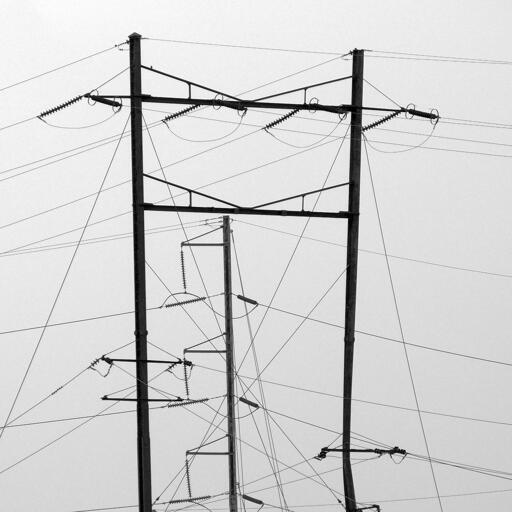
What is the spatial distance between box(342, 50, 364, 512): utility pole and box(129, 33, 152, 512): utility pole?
430cm

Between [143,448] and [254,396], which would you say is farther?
[254,396]

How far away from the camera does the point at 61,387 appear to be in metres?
40.1

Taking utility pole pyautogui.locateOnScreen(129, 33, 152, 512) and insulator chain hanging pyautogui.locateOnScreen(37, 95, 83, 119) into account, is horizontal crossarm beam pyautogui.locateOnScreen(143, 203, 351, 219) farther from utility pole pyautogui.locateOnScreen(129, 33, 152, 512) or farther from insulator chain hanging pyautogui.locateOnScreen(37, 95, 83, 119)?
insulator chain hanging pyautogui.locateOnScreen(37, 95, 83, 119)

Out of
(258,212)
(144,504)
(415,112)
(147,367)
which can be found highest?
(415,112)

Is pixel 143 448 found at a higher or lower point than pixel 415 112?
lower

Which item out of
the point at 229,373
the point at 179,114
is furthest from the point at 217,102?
the point at 229,373

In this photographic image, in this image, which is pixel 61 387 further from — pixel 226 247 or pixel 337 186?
pixel 337 186

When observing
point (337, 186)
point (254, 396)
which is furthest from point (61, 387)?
point (337, 186)

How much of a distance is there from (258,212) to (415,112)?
4.52m

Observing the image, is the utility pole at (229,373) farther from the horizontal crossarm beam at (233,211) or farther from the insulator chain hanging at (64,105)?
the insulator chain hanging at (64,105)

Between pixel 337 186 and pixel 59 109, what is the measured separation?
6.10 metres

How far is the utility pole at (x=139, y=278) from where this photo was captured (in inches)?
1510

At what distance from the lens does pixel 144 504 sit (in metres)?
38.6

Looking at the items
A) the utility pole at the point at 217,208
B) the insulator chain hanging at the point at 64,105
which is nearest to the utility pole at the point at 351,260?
the utility pole at the point at 217,208
